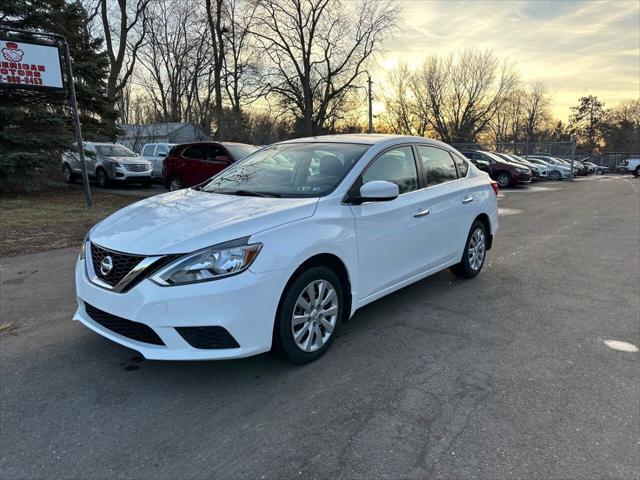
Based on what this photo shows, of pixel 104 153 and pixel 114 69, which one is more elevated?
pixel 114 69

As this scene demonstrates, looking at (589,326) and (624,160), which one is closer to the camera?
(589,326)

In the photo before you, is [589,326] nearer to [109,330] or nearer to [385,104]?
[109,330]

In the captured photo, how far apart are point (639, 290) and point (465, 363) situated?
321cm

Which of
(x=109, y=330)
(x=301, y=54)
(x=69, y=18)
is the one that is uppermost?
(x=301, y=54)

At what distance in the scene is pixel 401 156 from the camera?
441 centimetres

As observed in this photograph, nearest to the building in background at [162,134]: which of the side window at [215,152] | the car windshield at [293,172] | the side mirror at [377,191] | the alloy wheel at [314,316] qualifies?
the side window at [215,152]

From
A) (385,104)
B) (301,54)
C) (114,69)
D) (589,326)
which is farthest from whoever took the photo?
(385,104)

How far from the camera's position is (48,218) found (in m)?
9.70

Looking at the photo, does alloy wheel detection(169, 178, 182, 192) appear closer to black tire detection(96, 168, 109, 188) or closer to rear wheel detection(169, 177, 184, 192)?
rear wheel detection(169, 177, 184, 192)

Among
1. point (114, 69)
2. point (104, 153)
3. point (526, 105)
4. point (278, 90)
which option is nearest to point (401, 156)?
point (104, 153)

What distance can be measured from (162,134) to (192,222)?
3426cm

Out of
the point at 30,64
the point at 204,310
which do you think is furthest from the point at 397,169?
the point at 30,64

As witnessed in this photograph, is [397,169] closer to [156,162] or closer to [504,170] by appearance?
[156,162]

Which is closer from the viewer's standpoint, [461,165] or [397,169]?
[397,169]
